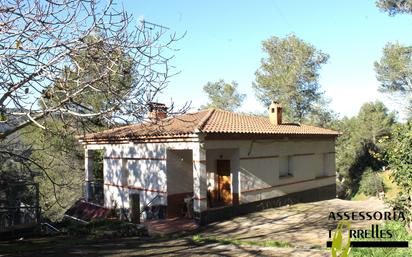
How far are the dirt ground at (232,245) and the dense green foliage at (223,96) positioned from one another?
123 ft

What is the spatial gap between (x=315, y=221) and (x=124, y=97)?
937cm

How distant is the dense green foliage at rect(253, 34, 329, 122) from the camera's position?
36.5m

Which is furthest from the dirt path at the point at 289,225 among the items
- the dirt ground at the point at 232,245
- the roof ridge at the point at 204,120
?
the roof ridge at the point at 204,120

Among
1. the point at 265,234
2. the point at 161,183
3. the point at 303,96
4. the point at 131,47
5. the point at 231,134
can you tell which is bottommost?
the point at 265,234

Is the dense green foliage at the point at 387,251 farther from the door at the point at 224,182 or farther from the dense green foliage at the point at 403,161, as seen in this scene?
the door at the point at 224,182

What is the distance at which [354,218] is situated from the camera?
13.1 meters

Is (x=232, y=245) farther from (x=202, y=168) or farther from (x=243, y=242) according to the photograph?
(x=202, y=168)

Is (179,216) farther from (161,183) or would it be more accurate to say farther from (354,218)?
(354,218)

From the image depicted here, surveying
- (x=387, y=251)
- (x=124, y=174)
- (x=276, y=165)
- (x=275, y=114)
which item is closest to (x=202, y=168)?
(x=276, y=165)

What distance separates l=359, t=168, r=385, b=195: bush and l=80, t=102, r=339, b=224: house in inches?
526

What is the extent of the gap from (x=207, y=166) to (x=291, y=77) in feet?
71.1

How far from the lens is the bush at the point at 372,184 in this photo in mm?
31103

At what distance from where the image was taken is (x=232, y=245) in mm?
10172

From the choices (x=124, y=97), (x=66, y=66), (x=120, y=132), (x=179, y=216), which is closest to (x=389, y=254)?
(x=124, y=97)
